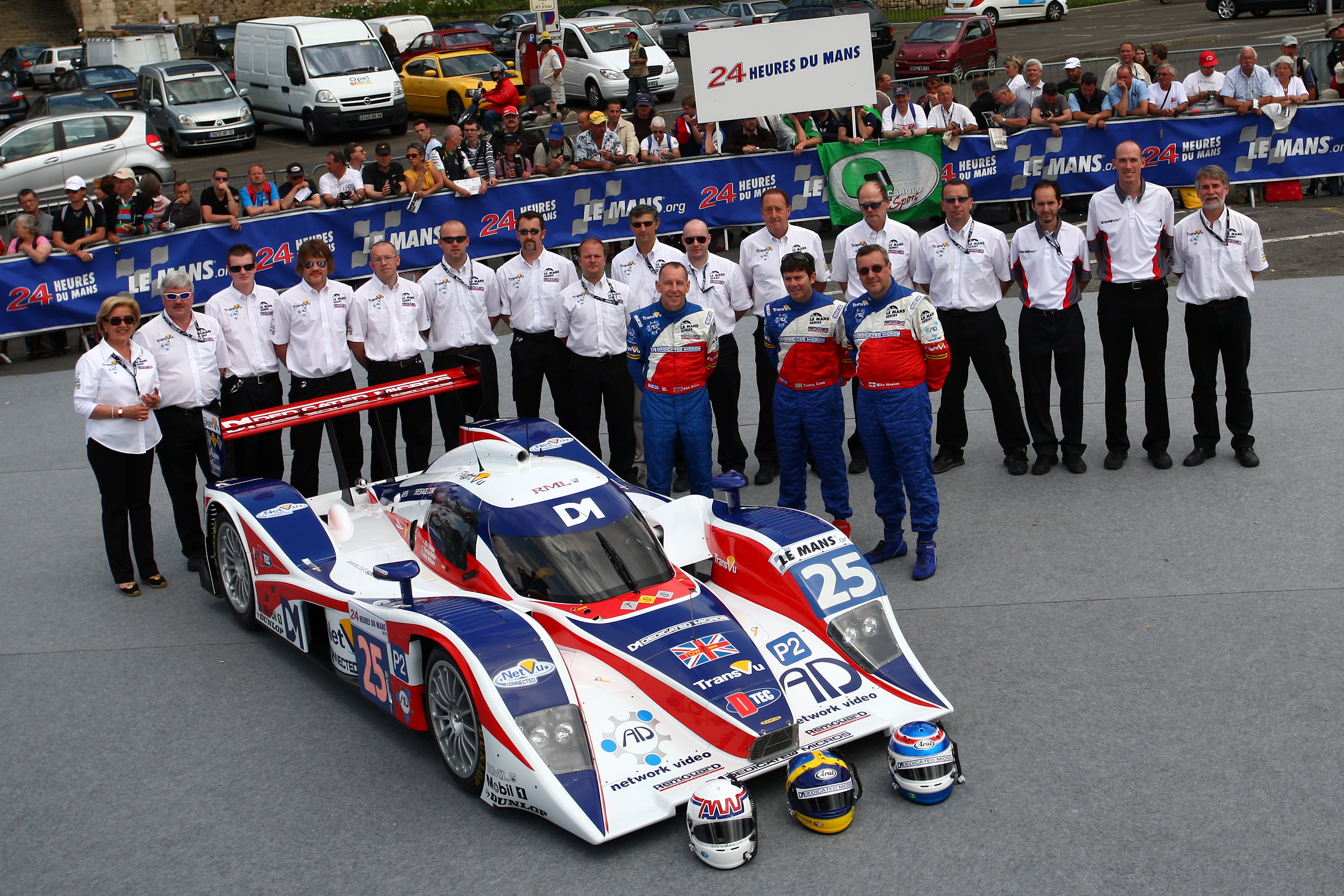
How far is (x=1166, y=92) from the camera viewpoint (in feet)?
Answer: 51.3

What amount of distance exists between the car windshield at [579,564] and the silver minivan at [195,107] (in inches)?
861

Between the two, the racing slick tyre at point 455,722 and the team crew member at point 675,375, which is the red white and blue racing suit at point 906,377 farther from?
the racing slick tyre at point 455,722

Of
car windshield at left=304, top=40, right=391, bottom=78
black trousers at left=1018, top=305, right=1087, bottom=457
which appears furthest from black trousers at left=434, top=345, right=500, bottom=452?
car windshield at left=304, top=40, right=391, bottom=78

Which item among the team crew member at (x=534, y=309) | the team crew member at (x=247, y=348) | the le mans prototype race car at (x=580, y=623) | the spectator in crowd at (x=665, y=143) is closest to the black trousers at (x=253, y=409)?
the team crew member at (x=247, y=348)

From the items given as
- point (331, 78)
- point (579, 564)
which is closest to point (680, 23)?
point (331, 78)

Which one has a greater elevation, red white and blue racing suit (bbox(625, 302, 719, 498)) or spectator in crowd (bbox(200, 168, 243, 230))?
spectator in crowd (bbox(200, 168, 243, 230))

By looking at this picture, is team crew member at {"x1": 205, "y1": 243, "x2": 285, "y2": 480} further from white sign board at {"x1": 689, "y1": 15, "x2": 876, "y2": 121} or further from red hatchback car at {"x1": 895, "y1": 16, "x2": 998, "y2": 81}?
red hatchback car at {"x1": 895, "y1": 16, "x2": 998, "y2": 81}

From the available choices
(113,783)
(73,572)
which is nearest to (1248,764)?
(113,783)

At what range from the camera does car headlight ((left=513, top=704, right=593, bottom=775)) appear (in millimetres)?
5277

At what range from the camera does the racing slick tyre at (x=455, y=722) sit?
5566 millimetres

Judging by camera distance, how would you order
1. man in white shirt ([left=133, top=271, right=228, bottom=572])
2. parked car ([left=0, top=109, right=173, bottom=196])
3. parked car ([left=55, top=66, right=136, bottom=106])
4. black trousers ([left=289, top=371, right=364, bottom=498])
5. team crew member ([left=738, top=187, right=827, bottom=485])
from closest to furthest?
man in white shirt ([left=133, top=271, right=228, bottom=572]) → black trousers ([left=289, top=371, right=364, bottom=498]) → team crew member ([left=738, top=187, right=827, bottom=485]) → parked car ([left=0, top=109, right=173, bottom=196]) → parked car ([left=55, top=66, right=136, bottom=106])

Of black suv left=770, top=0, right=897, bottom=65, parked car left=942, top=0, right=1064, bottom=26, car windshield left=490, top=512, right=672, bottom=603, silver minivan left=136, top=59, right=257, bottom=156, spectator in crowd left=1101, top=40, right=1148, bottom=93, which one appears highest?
parked car left=942, top=0, right=1064, bottom=26

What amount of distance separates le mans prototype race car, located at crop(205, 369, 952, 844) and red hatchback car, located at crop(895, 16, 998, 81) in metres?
22.2

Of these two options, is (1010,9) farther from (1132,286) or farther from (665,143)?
(1132,286)
